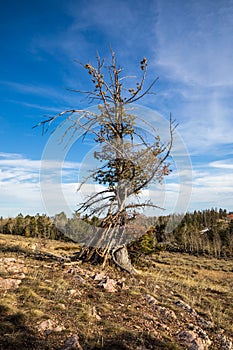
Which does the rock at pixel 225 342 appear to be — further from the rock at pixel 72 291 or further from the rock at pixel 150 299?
the rock at pixel 72 291

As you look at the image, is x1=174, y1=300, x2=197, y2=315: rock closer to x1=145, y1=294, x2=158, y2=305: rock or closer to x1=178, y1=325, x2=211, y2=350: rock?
x1=145, y1=294, x2=158, y2=305: rock

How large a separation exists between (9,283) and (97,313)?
245 cm

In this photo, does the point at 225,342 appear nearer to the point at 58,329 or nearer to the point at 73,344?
the point at 73,344

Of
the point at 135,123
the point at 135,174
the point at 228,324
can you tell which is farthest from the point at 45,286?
the point at 135,123

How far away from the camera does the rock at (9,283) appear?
275 inches

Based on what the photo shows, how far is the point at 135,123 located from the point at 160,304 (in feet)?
25.4

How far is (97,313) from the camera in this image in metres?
6.27

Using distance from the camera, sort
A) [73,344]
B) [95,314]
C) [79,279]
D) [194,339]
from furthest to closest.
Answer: [79,279], [95,314], [194,339], [73,344]

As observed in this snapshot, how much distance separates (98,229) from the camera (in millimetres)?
12367

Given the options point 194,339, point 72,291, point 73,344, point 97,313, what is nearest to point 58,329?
point 73,344

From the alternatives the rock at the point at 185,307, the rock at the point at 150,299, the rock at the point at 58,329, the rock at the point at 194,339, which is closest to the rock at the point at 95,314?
the rock at the point at 58,329

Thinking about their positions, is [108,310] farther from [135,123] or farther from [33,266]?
[135,123]

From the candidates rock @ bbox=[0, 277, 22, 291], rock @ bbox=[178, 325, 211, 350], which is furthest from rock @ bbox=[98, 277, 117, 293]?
rock @ bbox=[178, 325, 211, 350]

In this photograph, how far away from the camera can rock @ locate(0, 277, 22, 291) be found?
275 inches
